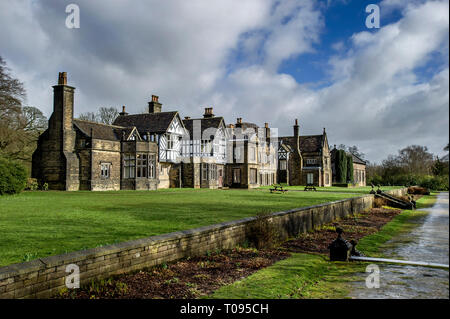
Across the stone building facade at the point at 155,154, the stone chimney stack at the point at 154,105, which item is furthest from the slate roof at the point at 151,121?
the stone chimney stack at the point at 154,105

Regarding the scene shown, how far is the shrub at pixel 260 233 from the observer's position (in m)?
9.25

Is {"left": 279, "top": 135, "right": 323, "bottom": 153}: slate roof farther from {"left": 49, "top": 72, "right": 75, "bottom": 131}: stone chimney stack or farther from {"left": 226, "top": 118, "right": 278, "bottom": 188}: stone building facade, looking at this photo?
{"left": 49, "top": 72, "right": 75, "bottom": 131}: stone chimney stack

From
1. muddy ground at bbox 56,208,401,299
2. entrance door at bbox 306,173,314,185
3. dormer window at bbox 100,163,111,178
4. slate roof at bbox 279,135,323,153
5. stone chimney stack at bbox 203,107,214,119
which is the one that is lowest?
muddy ground at bbox 56,208,401,299

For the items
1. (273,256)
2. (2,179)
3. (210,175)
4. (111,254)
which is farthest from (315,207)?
(210,175)

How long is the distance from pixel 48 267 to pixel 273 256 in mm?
5332

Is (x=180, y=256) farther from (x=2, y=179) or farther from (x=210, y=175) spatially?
(x=210, y=175)

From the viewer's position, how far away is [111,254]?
561 cm

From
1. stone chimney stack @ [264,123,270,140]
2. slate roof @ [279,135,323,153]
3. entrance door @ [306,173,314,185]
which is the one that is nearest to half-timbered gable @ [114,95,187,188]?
stone chimney stack @ [264,123,270,140]

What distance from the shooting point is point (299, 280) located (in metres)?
6.68

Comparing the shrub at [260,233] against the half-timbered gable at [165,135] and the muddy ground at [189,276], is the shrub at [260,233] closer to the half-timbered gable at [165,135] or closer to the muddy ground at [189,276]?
the muddy ground at [189,276]

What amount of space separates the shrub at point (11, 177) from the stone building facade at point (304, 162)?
1597 inches

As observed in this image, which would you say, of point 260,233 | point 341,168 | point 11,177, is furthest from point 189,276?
point 341,168

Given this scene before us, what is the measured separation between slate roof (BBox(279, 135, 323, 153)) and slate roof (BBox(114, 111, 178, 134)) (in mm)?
26745

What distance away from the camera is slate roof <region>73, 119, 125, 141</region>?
101 feet
